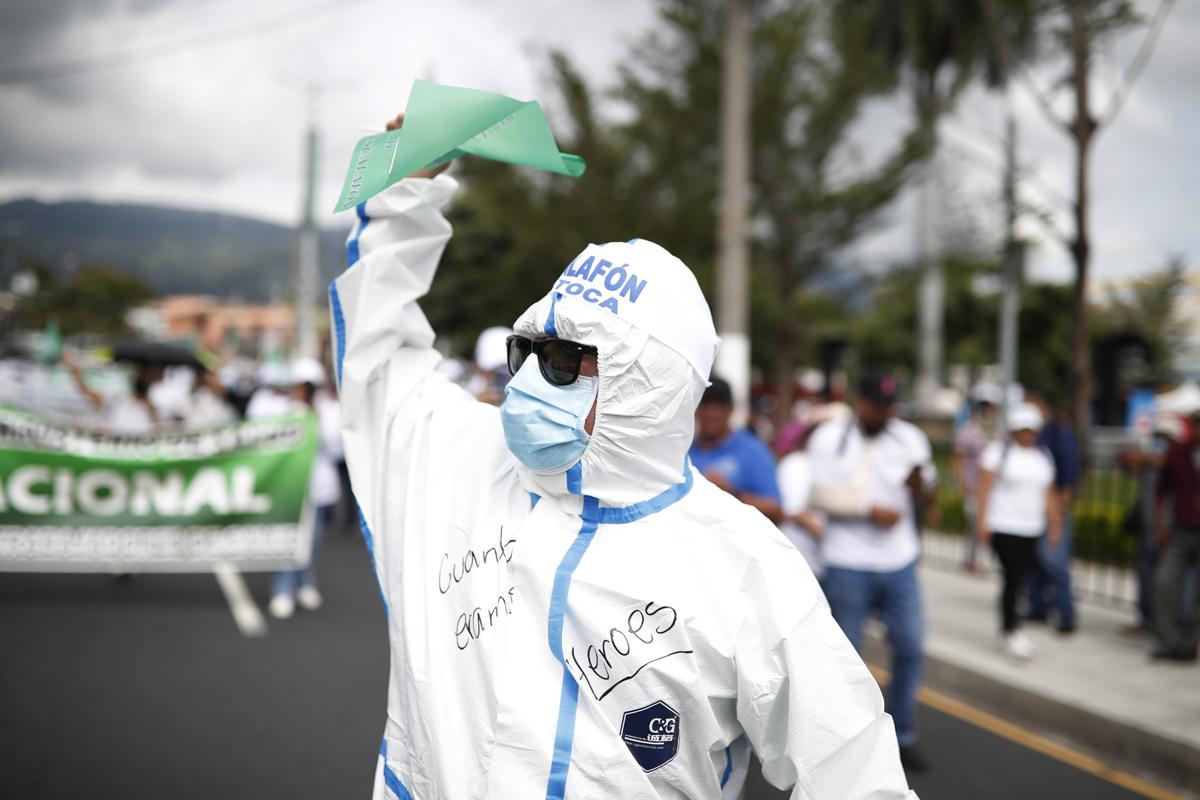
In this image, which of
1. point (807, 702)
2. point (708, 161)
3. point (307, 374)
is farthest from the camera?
point (708, 161)

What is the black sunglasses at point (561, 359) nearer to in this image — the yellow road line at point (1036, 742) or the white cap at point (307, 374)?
the yellow road line at point (1036, 742)

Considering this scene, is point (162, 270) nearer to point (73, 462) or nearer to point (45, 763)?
point (73, 462)

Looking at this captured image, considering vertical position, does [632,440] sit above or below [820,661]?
above

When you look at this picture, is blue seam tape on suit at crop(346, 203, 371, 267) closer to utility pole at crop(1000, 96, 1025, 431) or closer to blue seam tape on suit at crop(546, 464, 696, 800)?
blue seam tape on suit at crop(546, 464, 696, 800)

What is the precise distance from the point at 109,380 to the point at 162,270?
16.4 metres

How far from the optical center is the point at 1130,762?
525 centimetres

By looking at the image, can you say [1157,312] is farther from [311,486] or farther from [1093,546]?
[311,486]

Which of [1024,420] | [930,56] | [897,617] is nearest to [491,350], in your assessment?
[897,617]

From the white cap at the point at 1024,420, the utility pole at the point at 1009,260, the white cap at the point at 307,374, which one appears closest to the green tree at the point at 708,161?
the utility pole at the point at 1009,260

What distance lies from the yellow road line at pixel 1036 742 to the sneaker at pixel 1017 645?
646 millimetres

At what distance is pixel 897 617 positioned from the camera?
16.4ft

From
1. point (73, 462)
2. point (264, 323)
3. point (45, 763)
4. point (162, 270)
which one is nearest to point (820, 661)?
point (45, 763)

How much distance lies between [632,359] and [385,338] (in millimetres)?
725

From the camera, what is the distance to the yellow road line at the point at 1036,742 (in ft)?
16.2
